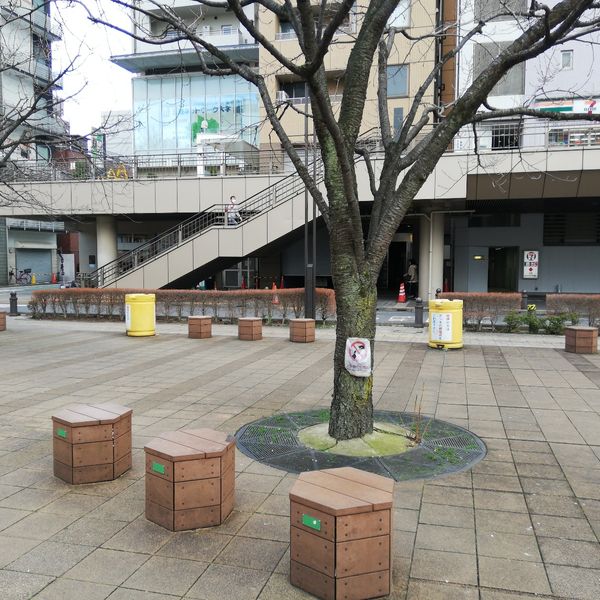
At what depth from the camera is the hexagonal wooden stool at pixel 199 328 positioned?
14695mm

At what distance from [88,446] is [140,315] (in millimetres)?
10389

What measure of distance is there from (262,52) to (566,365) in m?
23.7

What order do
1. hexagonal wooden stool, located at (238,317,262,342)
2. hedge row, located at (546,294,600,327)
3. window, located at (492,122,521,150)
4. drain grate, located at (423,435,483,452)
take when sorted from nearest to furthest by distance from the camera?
drain grate, located at (423,435,483,452), hexagonal wooden stool, located at (238,317,262,342), hedge row, located at (546,294,600,327), window, located at (492,122,521,150)

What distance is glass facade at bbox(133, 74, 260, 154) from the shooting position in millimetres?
39688

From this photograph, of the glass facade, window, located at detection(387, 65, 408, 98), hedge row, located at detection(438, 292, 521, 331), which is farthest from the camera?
the glass facade

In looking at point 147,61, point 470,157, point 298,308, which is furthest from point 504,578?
point 147,61

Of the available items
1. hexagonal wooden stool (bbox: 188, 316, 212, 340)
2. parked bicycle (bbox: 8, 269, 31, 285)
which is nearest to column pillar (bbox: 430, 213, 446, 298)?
hexagonal wooden stool (bbox: 188, 316, 212, 340)

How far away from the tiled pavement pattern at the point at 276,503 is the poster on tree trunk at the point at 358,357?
1.26 metres

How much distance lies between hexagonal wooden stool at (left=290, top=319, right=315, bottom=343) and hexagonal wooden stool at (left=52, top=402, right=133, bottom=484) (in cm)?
910

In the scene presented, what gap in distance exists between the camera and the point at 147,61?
40812mm

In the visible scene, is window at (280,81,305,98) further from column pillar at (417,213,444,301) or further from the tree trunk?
the tree trunk

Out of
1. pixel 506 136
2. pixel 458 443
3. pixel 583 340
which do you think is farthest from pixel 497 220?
pixel 458 443

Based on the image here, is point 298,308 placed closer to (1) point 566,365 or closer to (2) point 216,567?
(1) point 566,365

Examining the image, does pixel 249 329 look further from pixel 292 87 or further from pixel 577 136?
pixel 292 87
